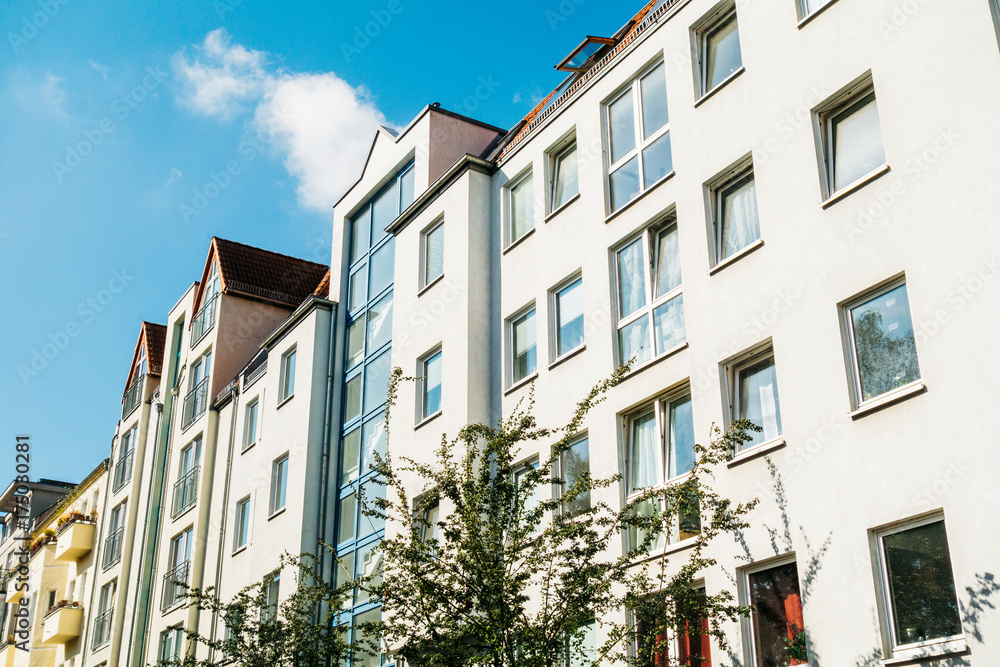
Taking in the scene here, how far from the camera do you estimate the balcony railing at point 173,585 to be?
105ft

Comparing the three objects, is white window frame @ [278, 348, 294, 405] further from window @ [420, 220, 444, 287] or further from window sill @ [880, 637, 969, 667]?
window sill @ [880, 637, 969, 667]

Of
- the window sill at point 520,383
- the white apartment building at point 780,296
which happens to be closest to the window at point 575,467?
the white apartment building at point 780,296

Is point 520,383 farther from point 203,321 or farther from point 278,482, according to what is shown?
point 203,321

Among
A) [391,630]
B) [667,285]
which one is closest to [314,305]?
[667,285]

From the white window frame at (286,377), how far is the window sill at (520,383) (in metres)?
9.96

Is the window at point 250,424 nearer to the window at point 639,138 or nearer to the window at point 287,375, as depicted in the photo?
the window at point 287,375

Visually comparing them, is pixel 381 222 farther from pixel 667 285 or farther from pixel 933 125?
pixel 933 125

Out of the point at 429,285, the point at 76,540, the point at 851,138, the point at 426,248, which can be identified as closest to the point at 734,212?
the point at 851,138

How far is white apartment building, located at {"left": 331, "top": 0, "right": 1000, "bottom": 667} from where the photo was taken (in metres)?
12.2

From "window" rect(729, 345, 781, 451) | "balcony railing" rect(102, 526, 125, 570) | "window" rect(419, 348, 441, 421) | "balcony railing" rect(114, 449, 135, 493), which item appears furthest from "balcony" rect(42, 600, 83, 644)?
"window" rect(729, 345, 781, 451)

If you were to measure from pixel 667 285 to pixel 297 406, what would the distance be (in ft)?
42.1

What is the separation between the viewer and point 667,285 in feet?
56.3

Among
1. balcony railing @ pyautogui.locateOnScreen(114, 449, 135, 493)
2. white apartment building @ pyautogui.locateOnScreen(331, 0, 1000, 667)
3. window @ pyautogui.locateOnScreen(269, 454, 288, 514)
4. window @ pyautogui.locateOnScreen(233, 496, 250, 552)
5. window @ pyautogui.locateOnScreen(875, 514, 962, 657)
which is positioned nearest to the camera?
window @ pyautogui.locateOnScreen(875, 514, 962, 657)

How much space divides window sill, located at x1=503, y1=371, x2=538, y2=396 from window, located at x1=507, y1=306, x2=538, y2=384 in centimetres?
14
